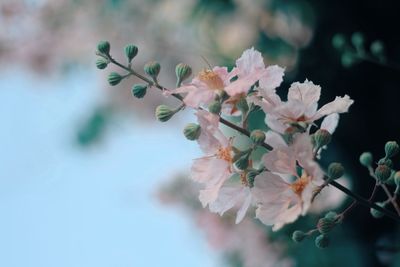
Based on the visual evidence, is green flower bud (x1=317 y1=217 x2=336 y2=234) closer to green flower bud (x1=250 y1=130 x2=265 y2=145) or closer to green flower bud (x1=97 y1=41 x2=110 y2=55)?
green flower bud (x1=250 y1=130 x2=265 y2=145)

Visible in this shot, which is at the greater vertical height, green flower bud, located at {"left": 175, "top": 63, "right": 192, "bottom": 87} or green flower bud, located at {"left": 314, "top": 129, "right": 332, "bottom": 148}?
green flower bud, located at {"left": 175, "top": 63, "right": 192, "bottom": 87}

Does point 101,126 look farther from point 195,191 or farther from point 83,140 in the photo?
point 195,191

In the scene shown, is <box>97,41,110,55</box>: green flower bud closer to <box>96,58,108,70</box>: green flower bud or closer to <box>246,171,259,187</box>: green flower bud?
<box>96,58,108,70</box>: green flower bud

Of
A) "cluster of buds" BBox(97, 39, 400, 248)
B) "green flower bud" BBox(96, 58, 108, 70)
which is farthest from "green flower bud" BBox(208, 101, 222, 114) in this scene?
"green flower bud" BBox(96, 58, 108, 70)

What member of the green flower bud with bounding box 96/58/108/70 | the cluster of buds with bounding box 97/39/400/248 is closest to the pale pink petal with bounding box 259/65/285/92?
the cluster of buds with bounding box 97/39/400/248

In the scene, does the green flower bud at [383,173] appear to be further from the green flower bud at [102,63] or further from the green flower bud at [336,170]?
the green flower bud at [102,63]

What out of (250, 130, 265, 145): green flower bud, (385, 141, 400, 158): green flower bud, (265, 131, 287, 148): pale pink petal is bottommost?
(385, 141, 400, 158): green flower bud

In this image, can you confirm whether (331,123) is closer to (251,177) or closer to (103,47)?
(251,177)

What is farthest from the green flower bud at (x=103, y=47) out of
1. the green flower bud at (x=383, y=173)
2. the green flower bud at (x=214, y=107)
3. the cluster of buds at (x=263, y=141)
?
the green flower bud at (x=383, y=173)
